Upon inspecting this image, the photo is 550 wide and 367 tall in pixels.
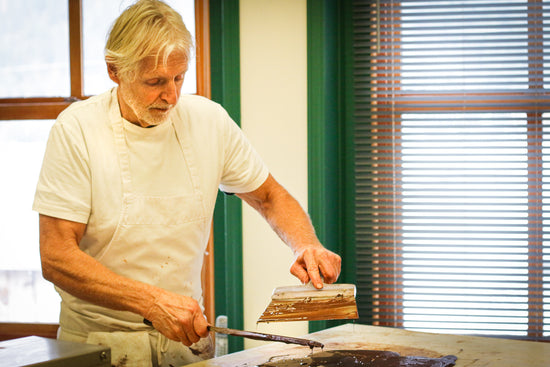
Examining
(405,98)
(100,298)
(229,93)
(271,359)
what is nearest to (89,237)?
(100,298)

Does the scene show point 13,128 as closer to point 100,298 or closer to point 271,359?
point 100,298

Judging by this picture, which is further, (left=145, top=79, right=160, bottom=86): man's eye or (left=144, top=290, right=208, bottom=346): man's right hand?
(left=145, top=79, right=160, bottom=86): man's eye

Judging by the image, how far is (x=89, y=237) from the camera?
5.95 feet

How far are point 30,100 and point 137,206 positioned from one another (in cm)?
161

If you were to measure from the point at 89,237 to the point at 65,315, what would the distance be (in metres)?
0.27

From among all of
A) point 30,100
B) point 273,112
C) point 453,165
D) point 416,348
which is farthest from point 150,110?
point 453,165

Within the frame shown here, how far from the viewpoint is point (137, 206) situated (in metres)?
1.83

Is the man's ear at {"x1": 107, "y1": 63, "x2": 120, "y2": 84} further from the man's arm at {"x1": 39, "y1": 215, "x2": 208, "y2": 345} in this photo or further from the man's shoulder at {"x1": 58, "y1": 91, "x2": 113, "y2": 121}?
the man's arm at {"x1": 39, "y1": 215, "x2": 208, "y2": 345}

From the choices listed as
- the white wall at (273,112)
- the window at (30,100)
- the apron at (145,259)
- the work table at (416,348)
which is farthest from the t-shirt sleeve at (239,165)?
the window at (30,100)

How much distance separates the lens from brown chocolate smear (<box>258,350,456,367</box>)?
5.41ft

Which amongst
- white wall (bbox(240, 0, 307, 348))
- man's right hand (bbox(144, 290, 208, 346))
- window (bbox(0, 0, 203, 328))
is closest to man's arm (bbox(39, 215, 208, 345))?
man's right hand (bbox(144, 290, 208, 346))

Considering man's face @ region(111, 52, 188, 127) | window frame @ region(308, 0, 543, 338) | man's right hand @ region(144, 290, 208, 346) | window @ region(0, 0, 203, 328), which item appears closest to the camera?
man's right hand @ region(144, 290, 208, 346)

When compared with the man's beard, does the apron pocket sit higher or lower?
lower

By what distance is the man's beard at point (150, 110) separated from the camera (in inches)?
71.1
